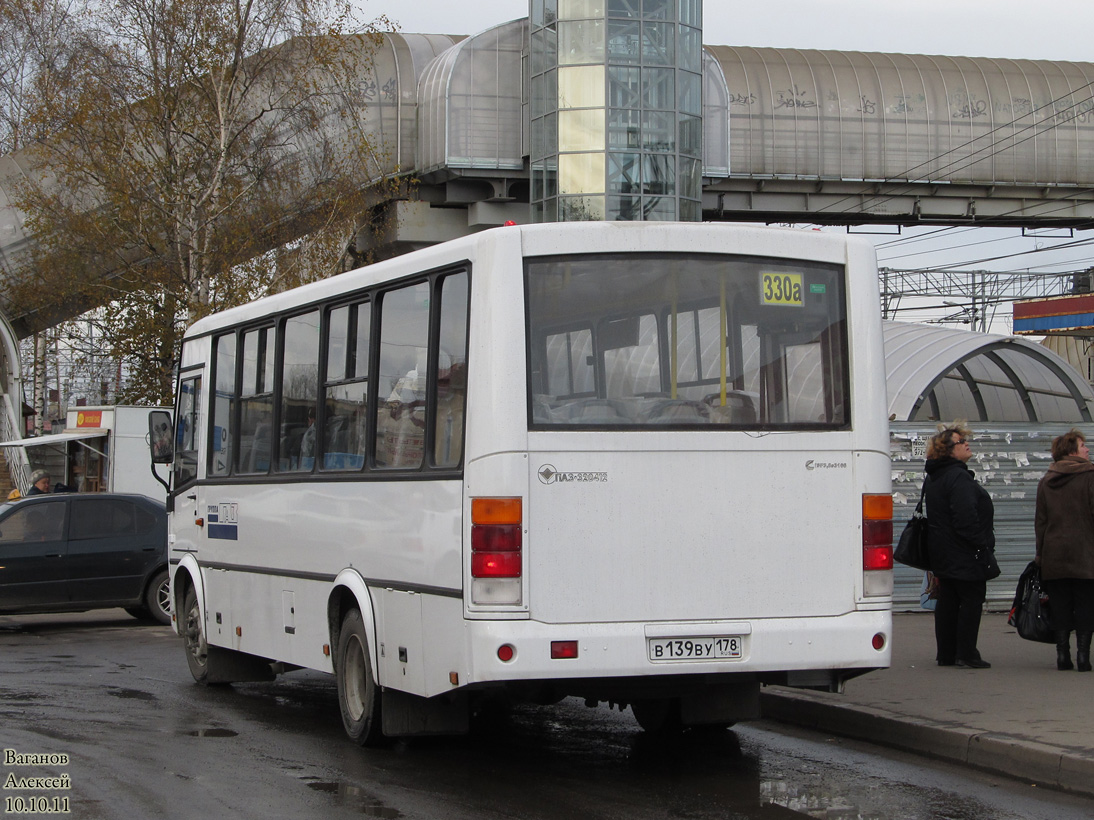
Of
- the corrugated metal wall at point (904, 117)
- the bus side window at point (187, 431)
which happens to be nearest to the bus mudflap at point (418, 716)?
the bus side window at point (187, 431)

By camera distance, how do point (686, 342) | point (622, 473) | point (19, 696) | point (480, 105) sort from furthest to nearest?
point (480, 105) < point (19, 696) < point (686, 342) < point (622, 473)

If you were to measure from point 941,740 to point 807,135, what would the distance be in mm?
43807

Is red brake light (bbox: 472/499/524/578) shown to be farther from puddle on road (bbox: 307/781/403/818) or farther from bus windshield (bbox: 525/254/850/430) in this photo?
puddle on road (bbox: 307/781/403/818)

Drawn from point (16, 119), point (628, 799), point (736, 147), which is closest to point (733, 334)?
point (628, 799)

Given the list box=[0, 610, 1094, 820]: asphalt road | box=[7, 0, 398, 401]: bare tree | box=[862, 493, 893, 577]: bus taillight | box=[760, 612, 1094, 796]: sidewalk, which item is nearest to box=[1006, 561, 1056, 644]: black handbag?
box=[760, 612, 1094, 796]: sidewalk

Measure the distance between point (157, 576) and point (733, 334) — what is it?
12056 millimetres

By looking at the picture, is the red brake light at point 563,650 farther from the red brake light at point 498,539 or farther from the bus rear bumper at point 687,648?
the red brake light at point 498,539

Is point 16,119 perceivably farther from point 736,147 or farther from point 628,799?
point 628,799

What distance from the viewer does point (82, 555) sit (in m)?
17.8

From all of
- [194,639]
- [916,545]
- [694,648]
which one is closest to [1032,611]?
[916,545]

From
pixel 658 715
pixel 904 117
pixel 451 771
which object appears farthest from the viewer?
pixel 904 117

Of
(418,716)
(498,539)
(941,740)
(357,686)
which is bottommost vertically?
(941,740)

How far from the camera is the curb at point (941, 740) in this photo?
7.56 meters

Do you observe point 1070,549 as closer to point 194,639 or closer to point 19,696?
point 194,639
